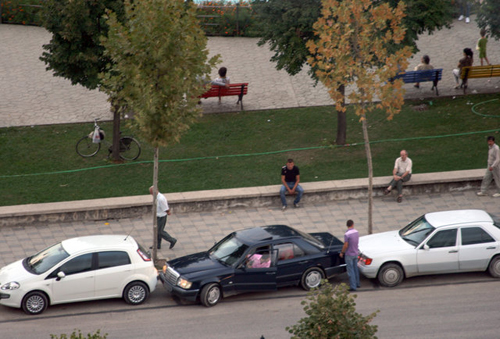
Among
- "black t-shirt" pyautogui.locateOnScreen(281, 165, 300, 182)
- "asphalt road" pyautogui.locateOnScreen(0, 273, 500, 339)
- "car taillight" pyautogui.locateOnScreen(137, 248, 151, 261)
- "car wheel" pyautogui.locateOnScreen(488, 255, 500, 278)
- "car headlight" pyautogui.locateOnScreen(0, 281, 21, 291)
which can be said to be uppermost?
"black t-shirt" pyautogui.locateOnScreen(281, 165, 300, 182)

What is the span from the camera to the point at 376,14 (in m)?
15.7

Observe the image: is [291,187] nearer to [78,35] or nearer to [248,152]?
[248,152]

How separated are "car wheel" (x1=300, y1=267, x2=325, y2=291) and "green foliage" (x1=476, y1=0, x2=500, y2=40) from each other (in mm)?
14831

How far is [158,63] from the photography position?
14453 millimetres

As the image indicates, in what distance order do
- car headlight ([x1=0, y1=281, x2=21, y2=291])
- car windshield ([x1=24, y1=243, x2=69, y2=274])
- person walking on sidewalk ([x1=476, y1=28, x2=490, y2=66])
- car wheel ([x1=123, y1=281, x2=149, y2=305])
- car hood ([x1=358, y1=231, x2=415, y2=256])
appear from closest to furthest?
car headlight ([x1=0, y1=281, x2=21, y2=291]) < car windshield ([x1=24, y1=243, x2=69, y2=274]) < car wheel ([x1=123, y1=281, x2=149, y2=305]) < car hood ([x1=358, y1=231, x2=415, y2=256]) < person walking on sidewalk ([x1=476, y1=28, x2=490, y2=66])

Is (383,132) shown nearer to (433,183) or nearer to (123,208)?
(433,183)

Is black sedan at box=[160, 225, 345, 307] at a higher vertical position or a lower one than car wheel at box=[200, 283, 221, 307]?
higher

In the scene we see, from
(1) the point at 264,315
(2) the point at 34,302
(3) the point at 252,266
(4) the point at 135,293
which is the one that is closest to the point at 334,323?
(1) the point at 264,315

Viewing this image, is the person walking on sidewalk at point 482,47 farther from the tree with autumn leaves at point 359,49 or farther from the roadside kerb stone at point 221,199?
the tree with autumn leaves at point 359,49

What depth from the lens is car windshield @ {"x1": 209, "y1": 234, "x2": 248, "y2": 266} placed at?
13953 mm

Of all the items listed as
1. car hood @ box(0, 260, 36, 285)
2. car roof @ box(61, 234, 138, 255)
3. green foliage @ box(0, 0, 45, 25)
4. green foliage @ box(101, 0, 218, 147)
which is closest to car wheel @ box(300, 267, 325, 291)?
car roof @ box(61, 234, 138, 255)

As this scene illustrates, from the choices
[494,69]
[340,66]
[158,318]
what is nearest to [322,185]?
[340,66]

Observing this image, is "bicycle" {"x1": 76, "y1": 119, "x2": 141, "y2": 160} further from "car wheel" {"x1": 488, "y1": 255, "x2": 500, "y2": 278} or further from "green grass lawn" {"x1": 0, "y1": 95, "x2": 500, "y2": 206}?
"car wheel" {"x1": 488, "y1": 255, "x2": 500, "y2": 278}

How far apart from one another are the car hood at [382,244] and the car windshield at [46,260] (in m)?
6.14
